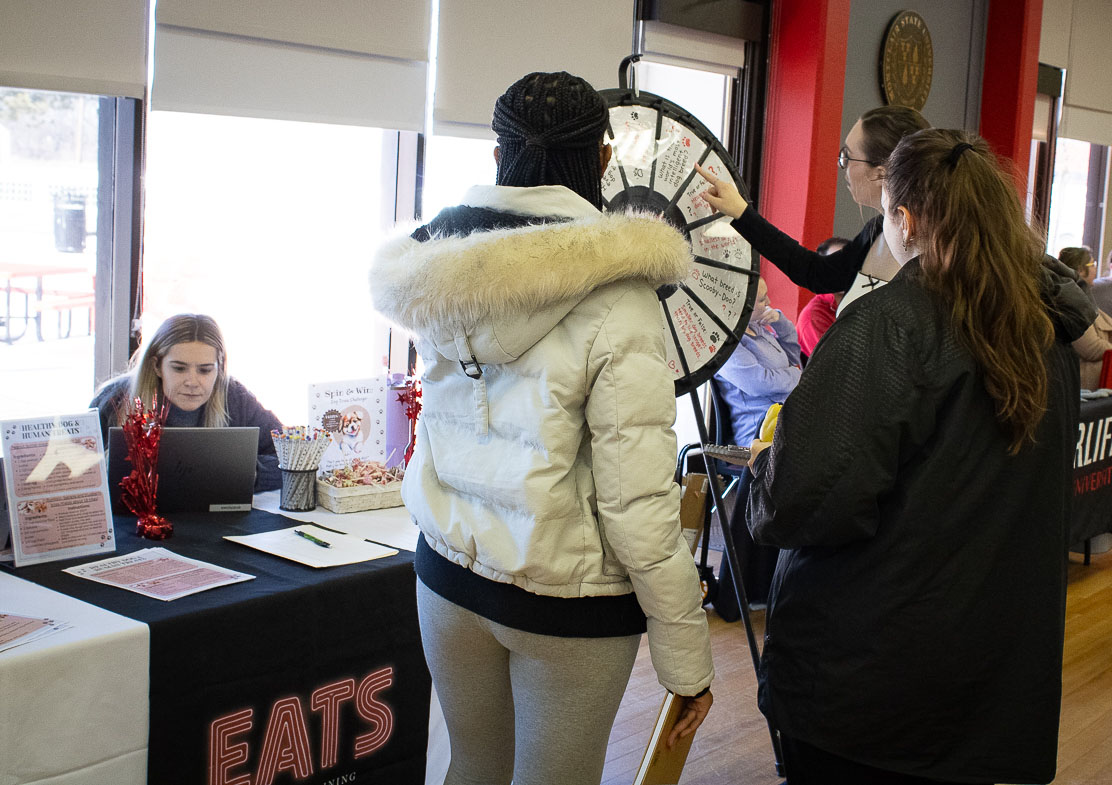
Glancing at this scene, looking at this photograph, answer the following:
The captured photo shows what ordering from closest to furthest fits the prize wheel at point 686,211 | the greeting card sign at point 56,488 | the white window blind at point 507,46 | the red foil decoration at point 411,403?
the greeting card sign at point 56,488 → the prize wheel at point 686,211 → the red foil decoration at point 411,403 → the white window blind at point 507,46

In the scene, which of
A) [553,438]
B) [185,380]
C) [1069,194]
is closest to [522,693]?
[553,438]

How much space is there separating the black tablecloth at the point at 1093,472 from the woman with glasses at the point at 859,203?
2.40 metres


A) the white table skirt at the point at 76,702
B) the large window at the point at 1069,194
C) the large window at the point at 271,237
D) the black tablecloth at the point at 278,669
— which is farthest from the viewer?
the large window at the point at 1069,194

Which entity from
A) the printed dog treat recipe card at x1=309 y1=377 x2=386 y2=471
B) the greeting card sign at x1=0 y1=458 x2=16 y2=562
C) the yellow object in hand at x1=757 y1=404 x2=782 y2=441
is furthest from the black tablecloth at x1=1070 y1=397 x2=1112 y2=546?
the greeting card sign at x1=0 y1=458 x2=16 y2=562

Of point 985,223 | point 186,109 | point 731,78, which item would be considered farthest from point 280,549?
point 731,78

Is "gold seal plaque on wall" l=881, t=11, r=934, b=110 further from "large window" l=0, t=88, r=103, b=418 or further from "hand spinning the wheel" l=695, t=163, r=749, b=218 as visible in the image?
"large window" l=0, t=88, r=103, b=418

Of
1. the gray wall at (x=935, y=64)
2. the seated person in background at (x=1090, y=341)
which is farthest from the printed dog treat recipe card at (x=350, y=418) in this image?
the seated person in background at (x=1090, y=341)

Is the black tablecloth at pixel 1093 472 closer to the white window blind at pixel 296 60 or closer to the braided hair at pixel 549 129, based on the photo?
the white window blind at pixel 296 60

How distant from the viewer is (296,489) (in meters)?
2.18

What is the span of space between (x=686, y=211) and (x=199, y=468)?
1152 mm

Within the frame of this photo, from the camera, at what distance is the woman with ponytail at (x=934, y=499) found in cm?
119

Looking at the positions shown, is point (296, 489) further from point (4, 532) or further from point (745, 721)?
point (745, 721)

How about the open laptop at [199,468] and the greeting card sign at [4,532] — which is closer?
the greeting card sign at [4,532]

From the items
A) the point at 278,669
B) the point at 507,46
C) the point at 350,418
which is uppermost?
the point at 507,46
